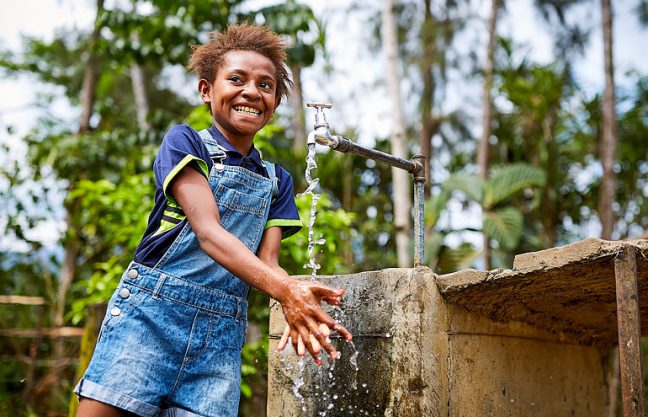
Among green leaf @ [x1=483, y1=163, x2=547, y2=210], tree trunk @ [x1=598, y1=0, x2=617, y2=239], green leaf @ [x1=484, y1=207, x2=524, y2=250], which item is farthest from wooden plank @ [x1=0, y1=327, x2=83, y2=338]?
tree trunk @ [x1=598, y1=0, x2=617, y2=239]

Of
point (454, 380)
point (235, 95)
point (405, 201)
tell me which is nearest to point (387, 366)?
point (454, 380)

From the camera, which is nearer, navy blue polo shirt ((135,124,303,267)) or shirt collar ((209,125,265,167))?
navy blue polo shirt ((135,124,303,267))

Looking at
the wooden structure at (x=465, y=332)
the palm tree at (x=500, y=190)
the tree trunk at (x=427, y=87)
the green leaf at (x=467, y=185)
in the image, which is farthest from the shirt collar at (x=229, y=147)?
the tree trunk at (x=427, y=87)

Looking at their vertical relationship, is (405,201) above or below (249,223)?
above

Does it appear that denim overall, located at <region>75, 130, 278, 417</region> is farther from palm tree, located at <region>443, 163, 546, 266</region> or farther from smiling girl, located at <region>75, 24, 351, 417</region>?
palm tree, located at <region>443, 163, 546, 266</region>

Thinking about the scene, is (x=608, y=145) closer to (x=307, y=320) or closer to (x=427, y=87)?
(x=427, y=87)

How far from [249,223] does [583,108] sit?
8838mm

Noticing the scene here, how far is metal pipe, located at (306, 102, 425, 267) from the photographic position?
2.35 metres

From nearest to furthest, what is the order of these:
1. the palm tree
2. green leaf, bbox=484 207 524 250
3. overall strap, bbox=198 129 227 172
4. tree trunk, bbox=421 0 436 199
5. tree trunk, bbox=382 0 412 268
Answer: overall strap, bbox=198 129 227 172 → tree trunk, bbox=382 0 412 268 → green leaf, bbox=484 207 524 250 → the palm tree → tree trunk, bbox=421 0 436 199

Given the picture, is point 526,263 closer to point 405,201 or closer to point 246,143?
point 246,143

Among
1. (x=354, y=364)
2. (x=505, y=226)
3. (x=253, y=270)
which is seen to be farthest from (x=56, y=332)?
(x=505, y=226)

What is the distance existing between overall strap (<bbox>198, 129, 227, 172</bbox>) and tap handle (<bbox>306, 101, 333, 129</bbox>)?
0.36 m

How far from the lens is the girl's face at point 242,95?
2.15 m

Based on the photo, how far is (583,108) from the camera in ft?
32.8
